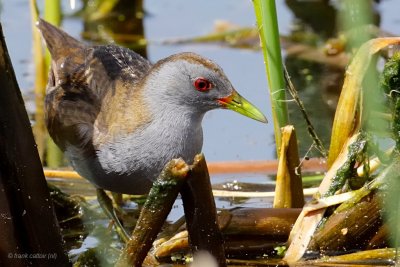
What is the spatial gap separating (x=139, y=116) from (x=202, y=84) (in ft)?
1.15

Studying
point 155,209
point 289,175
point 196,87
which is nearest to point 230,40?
point 196,87

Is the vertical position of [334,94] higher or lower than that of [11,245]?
lower

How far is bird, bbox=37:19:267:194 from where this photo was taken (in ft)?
15.6

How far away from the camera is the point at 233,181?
5.66 metres

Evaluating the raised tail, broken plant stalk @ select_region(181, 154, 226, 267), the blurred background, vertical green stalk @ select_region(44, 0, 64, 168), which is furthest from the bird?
the blurred background

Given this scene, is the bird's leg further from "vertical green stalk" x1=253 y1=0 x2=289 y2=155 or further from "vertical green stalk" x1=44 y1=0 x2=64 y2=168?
"vertical green stalk" x1=253 y1=0 x2=289 y2=155

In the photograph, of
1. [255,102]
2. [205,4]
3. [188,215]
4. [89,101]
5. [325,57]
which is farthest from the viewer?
[205,4]

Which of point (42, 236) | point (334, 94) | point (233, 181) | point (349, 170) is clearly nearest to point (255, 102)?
point (334, 94)

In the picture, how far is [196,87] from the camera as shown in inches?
192

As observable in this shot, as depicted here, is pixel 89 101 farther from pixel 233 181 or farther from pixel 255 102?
pixel 255 102

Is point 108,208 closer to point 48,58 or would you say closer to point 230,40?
point 48,58

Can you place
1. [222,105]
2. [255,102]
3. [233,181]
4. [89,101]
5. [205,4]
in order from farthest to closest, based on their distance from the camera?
[205,4] < [255,102] < [233,181] < [89,101] < [222,105]

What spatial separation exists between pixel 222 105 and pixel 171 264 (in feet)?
2.77

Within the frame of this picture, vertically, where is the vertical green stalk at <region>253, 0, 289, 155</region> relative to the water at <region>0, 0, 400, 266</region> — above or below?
above
